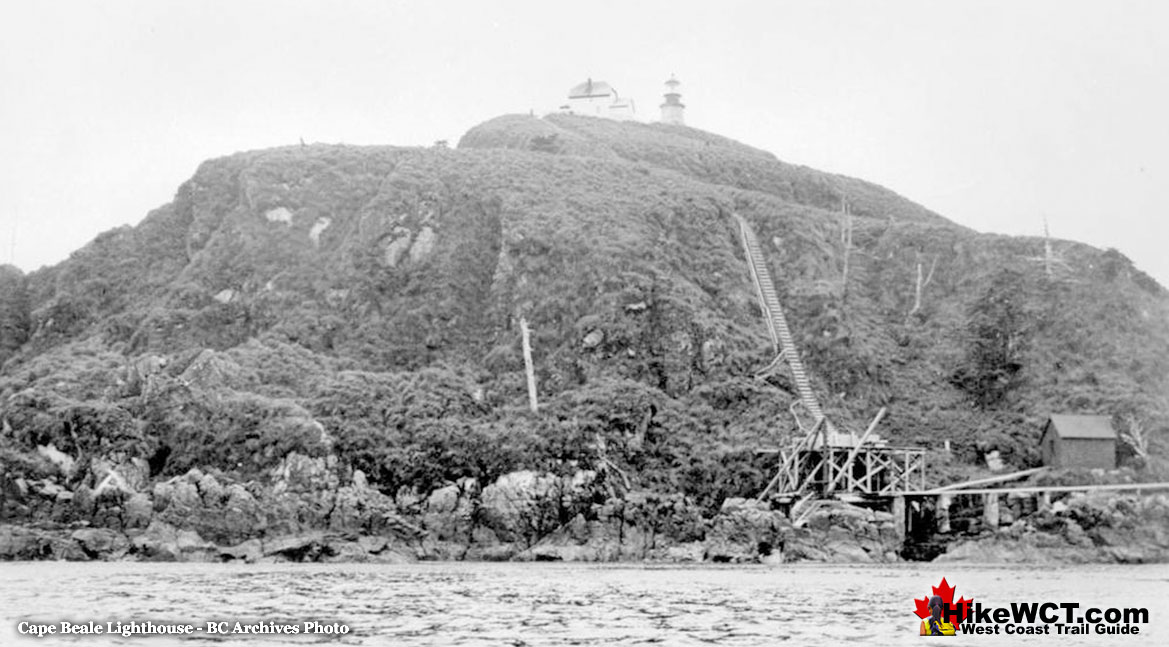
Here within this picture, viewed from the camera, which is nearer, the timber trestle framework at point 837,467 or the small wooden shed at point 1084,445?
the timber trestle framework at point 837,467

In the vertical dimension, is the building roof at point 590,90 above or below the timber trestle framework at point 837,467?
above

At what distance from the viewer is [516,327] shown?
263 ft

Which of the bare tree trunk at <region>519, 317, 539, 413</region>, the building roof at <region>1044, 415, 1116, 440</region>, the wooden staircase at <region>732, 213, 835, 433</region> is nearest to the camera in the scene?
the building roof at <region>1044, 415, 1116, 440</region>

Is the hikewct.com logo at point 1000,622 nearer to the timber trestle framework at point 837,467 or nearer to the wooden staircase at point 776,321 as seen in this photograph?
the timber trestle framework at point 837,467

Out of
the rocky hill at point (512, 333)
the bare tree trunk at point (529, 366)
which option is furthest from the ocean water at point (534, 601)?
the bare tree trunk at point (529, 366)

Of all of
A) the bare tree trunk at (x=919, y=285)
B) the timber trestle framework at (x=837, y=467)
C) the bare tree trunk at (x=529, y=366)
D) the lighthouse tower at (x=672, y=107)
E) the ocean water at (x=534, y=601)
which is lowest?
the ocean water at (x=534, y=601)

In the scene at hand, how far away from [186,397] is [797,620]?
148 ft

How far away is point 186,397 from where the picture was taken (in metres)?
67.1

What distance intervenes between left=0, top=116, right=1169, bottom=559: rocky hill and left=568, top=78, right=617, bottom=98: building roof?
3783 centimetres

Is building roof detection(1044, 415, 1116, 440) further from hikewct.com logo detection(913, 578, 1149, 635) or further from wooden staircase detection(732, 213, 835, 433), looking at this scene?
hikewct.com logo detection(913, 578, 1149, 635)

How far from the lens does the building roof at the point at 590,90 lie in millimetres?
142375

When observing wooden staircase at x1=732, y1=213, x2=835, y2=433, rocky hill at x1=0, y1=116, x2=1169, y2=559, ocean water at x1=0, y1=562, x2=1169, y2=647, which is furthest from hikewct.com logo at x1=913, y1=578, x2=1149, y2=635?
wooden staircase at x1=732, y1=213, x2=835, y2=433

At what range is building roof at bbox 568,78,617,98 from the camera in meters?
142

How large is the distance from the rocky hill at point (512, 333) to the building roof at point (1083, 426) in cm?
436
